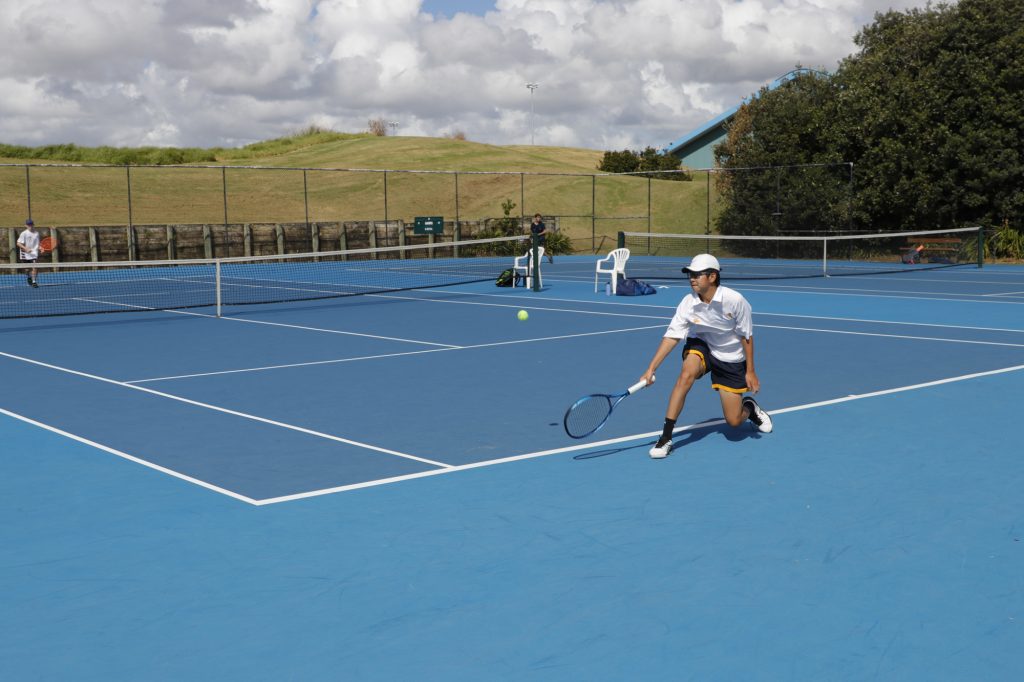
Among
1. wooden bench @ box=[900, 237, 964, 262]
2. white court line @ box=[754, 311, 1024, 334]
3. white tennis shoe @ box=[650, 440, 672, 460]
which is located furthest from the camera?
wooden bench @ box=[900, 237, 964, 262]

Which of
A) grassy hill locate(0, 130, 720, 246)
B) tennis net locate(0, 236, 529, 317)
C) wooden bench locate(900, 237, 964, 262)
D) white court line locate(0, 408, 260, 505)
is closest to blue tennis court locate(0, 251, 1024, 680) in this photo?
white court line locate(0, 408, 260, 505)

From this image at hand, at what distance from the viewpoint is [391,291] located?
24.8 m

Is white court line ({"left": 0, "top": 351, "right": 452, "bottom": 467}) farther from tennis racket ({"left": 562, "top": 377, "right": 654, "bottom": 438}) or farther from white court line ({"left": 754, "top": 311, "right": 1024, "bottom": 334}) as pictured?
white court line ({"left": 754, "top": 311, "right": 1024, "bottom": 334})

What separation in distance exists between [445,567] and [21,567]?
212 centimetres

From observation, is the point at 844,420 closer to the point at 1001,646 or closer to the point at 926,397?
the point at 926,397

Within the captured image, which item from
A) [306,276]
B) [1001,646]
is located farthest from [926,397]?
[306,276]

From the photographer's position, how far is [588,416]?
8.21 meters

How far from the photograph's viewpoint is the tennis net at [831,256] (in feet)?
100

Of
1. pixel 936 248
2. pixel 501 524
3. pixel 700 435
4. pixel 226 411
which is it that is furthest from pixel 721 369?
pixel 936 248

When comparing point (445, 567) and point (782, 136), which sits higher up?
point (782, 136)

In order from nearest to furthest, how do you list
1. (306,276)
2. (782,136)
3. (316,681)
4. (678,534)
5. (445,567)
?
(316,681), (445,567), (678,534), (306,276), (782,136)

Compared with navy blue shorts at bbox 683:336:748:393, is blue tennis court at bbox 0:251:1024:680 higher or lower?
lower

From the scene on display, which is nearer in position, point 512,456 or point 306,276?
point 512,456

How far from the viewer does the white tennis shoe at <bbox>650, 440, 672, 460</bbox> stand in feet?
25.2
